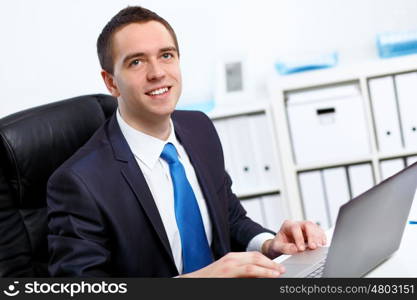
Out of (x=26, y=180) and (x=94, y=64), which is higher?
(x=94, y=64)

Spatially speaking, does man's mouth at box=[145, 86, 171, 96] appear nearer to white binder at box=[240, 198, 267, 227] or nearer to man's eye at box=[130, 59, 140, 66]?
man's eye at box=[130, 59, 140, 66]

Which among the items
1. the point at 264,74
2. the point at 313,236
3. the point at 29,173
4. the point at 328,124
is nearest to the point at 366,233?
the point at 313,236

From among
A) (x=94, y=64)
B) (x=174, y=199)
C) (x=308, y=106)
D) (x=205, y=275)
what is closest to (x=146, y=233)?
(x=174, y=199)

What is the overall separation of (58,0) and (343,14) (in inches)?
55.9

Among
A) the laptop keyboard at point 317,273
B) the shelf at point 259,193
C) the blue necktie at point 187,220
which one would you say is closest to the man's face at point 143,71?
the blue necktie at point 187,220

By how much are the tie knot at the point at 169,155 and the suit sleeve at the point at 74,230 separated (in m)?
0.25

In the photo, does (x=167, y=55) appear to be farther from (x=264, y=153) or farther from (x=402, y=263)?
(x=264, y=153)

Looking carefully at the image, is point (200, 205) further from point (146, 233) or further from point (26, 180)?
point (26, 180)

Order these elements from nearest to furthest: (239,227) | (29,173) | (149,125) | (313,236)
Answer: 1. (313,236)
2. (29,173)
3. (149,125)
4. (239,227)

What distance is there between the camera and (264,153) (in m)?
2.76

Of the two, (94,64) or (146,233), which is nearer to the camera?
(146,233)

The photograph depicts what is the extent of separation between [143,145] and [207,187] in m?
0.22

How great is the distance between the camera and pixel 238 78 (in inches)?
114

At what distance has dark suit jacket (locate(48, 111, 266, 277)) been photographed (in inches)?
53.6
